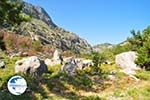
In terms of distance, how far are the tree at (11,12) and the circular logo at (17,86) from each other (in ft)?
27.6

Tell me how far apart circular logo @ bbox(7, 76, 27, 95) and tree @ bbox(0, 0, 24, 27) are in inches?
331

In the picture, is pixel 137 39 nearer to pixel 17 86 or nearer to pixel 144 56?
pixel 144 56

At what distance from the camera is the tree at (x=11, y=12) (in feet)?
75.6

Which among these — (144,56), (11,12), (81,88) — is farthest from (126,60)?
(11,12)

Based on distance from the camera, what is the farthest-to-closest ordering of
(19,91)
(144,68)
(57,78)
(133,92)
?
(144,68)
(57,78)
(133,92)
(19,91)

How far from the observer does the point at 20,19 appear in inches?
942

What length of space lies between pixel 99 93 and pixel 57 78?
3412 millimetres

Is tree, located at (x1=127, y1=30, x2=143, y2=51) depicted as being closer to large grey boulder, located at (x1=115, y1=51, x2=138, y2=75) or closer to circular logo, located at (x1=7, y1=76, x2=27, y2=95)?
large grey boulder, located at (x1=115, y1=51, x2=138, y2=75)

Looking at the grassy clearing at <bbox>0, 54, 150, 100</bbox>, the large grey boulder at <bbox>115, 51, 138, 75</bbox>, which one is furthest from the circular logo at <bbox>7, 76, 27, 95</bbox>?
the large grey boulder at <bbox>115, 51, 138, 75</bbox>

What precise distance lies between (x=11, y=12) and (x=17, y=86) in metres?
9.14

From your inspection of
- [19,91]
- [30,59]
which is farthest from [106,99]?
[30,59]

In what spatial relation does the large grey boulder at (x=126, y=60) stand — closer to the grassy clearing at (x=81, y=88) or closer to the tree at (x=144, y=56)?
the tree at (x=144, y=56)

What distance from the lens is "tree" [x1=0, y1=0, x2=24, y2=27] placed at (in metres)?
23.0

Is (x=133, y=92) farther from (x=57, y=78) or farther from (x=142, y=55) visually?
(x=142, y=55)
